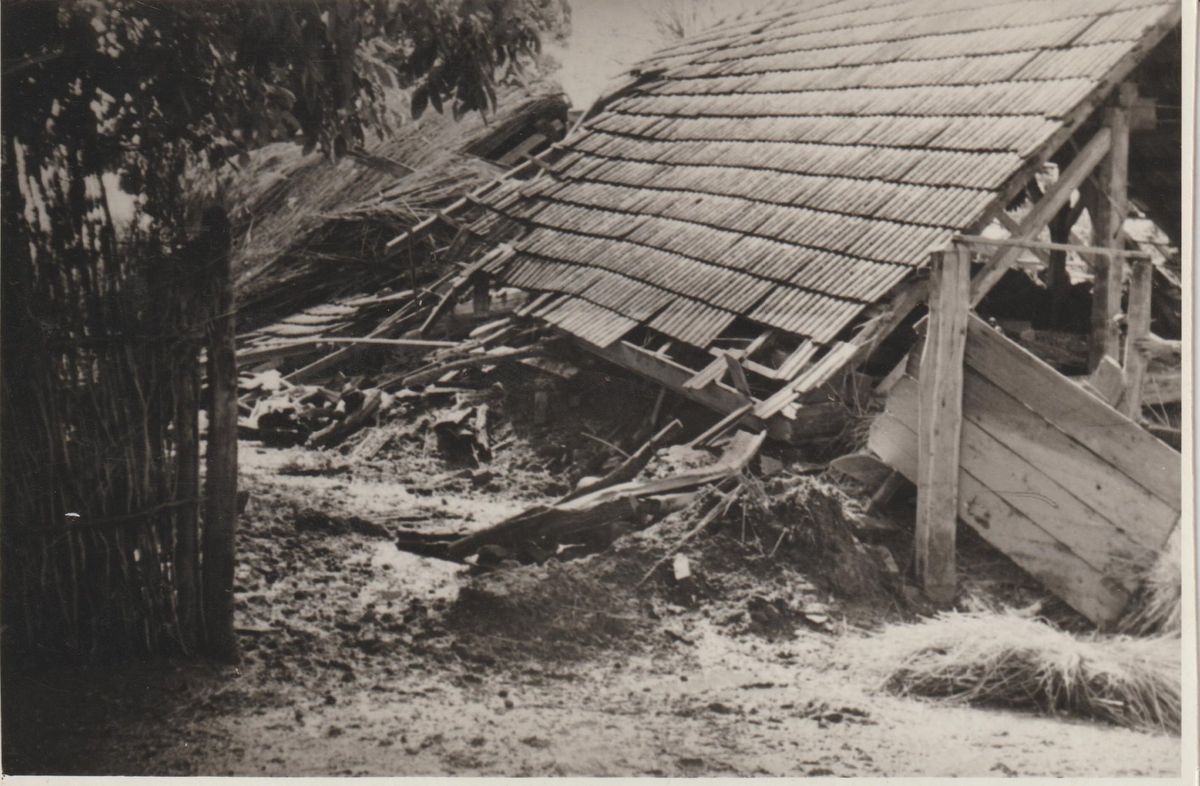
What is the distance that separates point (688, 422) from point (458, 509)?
1514 mm

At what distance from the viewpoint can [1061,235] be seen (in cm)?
945

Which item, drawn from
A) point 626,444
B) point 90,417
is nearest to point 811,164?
point 626,444

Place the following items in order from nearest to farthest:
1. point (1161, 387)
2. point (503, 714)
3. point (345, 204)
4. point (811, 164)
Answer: point (503, 714) → point (1161, 387) → point (811, 164) → point (345, 204)

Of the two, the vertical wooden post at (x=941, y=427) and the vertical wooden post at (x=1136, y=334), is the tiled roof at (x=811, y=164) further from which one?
the vertical wooden post at (x=1136, y=334)

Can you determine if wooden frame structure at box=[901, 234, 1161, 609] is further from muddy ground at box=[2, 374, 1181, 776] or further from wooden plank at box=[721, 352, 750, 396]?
wooden plank at box=[721, 352, 750, 396]

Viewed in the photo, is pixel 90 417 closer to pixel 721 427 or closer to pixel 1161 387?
pixel 721 427

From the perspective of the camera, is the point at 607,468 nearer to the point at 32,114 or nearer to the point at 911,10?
the point at 32,114

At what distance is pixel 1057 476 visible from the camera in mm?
5238

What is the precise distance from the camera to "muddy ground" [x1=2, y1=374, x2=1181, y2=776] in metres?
4.15

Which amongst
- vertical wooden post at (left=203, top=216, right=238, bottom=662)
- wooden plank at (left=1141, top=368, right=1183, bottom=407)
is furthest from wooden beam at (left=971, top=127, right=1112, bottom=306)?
vertical wooden post at (left=203, top=216, right=238, bottom=662)

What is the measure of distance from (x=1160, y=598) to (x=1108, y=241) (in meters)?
2.97

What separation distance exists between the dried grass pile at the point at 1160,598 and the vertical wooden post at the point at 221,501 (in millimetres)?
3966

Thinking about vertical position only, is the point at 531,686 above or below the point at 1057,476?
below

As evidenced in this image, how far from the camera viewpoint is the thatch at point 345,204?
10125mm
